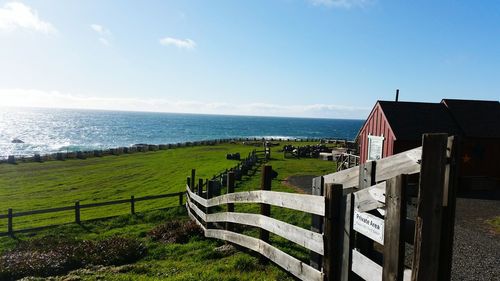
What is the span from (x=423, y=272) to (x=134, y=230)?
12496 millimetres

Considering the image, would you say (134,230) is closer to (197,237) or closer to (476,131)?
(197,237)

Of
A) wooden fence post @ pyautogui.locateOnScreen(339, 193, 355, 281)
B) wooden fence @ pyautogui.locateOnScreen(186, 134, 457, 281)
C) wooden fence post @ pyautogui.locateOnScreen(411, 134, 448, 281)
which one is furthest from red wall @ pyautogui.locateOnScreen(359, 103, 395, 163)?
wooden fence post @ pyautogui.locateOnScreen(411, 134, 448, 281)

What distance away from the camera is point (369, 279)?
4199 millimetres

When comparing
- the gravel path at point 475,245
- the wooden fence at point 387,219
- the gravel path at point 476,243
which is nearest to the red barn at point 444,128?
the gravel path at point 476,243

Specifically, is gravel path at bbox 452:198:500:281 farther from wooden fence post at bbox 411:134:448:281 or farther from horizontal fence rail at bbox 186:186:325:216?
wooden fence post at bbox 411:134:448:281

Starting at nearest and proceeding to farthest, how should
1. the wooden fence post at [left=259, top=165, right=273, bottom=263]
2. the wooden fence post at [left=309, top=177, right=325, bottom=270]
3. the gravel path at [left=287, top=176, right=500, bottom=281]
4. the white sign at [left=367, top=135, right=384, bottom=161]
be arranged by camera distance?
the wooden fence post at [left=309, top=177, right=325, bottom=270] → the wooden fence post at [left=259, top=165, right=273, bottom=263] → the gravel path at [left=287, top=176, right=500, bottom=281] → the white sign at [left=367, top=135, right=384, bottom=161]

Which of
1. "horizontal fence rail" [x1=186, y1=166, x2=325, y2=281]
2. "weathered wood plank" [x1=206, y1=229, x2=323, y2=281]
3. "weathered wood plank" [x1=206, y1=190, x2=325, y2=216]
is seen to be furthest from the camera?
"weathered wood plank" [x1=206, y1=229, x2=323, y2=281]

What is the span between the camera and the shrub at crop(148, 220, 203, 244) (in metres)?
11.2

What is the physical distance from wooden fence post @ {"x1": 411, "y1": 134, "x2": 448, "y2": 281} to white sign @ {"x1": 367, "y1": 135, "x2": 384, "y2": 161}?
2090 centimetres

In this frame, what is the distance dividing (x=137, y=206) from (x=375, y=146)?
589 inches

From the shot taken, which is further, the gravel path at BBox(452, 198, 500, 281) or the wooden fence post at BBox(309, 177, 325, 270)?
the gravel path at BBox(452, 198, 500, 281)

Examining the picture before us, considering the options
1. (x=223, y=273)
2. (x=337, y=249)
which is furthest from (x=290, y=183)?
(x=337, y=249)

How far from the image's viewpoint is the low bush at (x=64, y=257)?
28.3ft

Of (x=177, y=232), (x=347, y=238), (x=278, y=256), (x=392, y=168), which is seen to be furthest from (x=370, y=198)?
(x=177, y=232)
